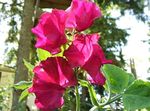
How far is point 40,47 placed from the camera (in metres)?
0.75

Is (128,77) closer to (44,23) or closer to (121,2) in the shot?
(44,23)

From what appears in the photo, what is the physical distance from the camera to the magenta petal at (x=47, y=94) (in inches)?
29.6

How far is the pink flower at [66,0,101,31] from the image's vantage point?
77 centimetres

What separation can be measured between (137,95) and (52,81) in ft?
0.50

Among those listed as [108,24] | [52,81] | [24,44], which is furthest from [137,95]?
[108,24]

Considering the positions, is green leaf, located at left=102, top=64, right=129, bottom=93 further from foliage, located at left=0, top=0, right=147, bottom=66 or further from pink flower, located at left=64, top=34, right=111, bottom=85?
foliage, located at left=0, top=0, right=147, bottom=66

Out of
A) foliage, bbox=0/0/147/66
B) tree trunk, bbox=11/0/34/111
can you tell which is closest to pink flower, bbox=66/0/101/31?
tree trunk, bbox=11/0/34/111

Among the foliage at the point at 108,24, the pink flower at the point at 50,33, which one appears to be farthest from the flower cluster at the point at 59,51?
the foliage at the point at 108,24

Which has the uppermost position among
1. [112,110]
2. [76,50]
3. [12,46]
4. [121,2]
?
[121,2]

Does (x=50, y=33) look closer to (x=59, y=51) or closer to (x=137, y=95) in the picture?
(x=59, y=51)

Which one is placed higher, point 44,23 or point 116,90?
point 44,23

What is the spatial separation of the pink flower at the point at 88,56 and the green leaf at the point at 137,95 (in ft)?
0.25

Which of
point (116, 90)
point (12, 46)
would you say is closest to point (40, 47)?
point (116, 90)

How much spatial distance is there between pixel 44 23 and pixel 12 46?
11.5 m
